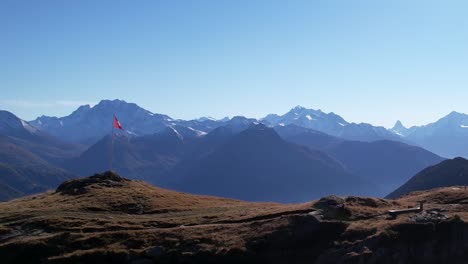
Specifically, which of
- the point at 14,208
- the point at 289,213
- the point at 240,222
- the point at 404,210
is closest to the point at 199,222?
the point at 240,222

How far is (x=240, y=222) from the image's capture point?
6769 centimetres

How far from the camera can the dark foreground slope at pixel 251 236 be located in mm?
56750

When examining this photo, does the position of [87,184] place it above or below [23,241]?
above

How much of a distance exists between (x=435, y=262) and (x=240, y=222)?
2280 cm

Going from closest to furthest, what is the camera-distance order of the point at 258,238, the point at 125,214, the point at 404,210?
1. the point at 258,238
2. the point at 404,210
3. the point at 125,214

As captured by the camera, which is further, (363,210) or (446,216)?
(363,210)

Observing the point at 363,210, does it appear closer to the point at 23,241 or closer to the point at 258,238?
the point at 258,238

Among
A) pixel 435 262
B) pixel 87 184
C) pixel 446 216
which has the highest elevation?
pixel 87 184

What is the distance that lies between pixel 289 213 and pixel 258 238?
9.73 m

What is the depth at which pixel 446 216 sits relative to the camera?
62.0 metres

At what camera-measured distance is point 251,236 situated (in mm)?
60688

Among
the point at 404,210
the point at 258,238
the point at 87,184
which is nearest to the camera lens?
the point at 258,238

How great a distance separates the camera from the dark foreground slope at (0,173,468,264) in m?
56.8

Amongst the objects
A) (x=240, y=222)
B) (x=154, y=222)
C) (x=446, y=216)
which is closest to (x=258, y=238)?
(x=240, y=222)
